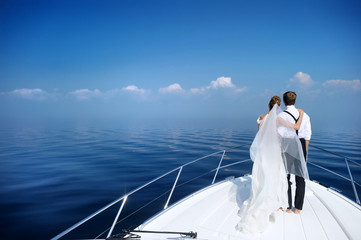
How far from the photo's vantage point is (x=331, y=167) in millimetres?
7367

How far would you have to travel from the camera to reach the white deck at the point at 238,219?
2.06 meters

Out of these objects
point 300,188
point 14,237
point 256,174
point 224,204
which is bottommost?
point 14,237

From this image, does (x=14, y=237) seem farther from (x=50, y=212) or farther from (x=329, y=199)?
(x=329, y=199)

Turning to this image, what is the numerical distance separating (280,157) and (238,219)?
3.25 ft

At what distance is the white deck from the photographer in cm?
206

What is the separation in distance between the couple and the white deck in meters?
0.21

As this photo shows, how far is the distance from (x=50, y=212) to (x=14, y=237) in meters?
0.84

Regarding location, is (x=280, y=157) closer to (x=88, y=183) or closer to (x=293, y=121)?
(x=293, y=121)

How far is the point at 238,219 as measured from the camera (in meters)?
2.41

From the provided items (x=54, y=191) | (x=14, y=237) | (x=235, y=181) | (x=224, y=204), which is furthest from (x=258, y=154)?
(x=54, y=191)

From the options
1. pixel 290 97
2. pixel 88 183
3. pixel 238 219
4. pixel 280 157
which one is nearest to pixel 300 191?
pixel 280 157

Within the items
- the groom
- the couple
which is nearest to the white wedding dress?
the couple

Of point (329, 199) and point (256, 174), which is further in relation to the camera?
point (329, 199)

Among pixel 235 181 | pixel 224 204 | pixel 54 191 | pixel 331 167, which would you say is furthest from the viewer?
pixel 331 167
